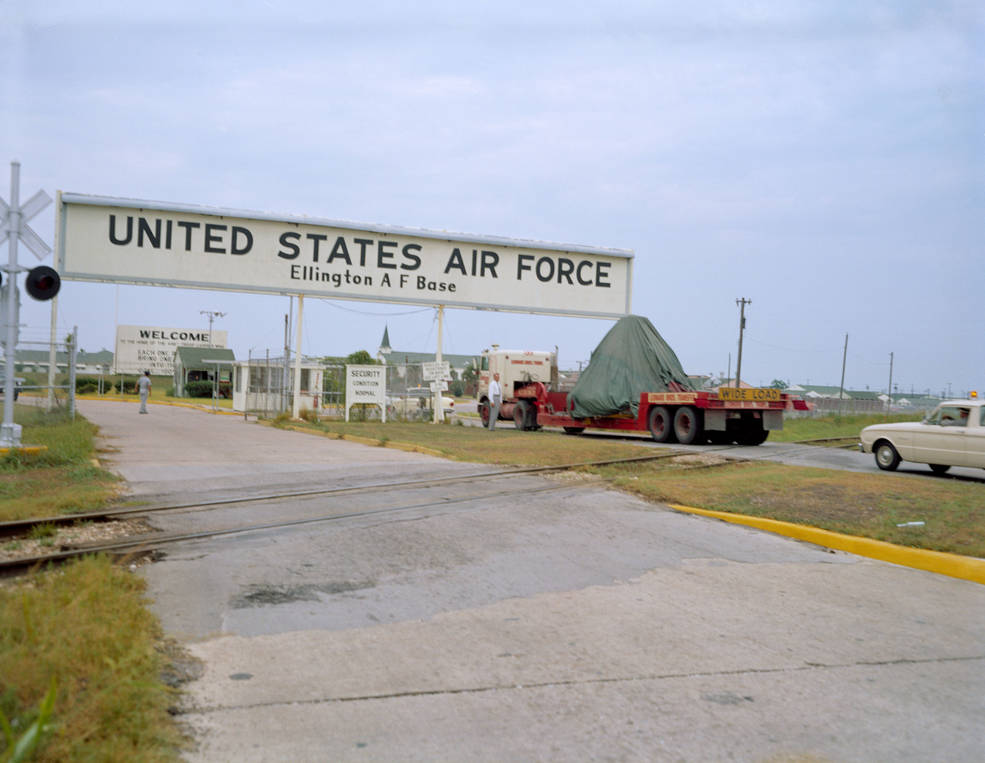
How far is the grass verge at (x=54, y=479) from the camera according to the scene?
8.43 metres

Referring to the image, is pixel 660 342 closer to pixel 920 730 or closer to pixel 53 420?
pixel 53 420

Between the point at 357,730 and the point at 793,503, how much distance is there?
7641 mm

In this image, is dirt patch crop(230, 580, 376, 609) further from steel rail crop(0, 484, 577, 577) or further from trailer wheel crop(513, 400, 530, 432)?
trailer wheel crop(513, 400, 530, 432)

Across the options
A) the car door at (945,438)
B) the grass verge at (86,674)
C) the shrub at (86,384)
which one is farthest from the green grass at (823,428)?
the shrub at (86,384)

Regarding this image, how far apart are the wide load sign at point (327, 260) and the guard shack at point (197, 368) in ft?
116

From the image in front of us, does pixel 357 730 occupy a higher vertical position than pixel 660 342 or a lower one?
lower

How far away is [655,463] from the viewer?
15.3m

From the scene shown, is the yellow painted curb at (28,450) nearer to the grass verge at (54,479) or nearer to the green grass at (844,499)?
the grass verge at (54,479)

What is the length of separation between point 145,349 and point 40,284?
2354 inches

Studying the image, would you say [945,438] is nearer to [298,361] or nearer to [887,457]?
[887,457]

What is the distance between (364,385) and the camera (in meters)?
29.1

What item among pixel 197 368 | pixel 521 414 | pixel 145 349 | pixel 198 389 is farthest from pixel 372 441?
pixel 145 349

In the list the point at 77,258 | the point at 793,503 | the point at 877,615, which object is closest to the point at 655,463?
the point at 793,503

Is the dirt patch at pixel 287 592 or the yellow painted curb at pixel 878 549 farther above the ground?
the yellow painted curb at pixel 878 549
